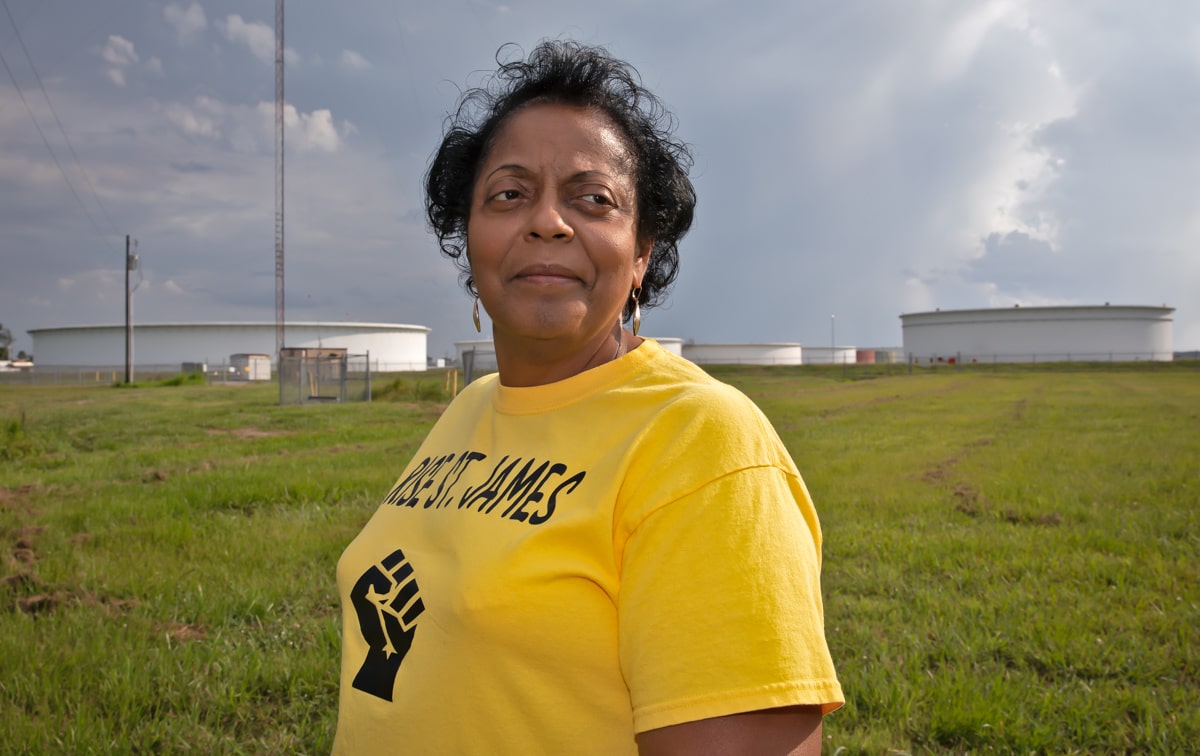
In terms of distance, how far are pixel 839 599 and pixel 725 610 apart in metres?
3.54

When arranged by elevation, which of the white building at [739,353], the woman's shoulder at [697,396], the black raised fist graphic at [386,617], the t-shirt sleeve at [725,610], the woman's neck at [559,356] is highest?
the white building at [739,353]

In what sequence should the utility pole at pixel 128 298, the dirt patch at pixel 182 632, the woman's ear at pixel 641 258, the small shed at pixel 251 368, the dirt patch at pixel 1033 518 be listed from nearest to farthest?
1. the woman's ear at pixel 641 258
2. the dirt patch at pixel 182 632
3. the dirt patch at pixel 1033 518
4. the utility pole at pixel 128 298
5. the small shed at pixel 251 368

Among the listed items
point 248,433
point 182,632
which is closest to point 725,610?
point 182,632

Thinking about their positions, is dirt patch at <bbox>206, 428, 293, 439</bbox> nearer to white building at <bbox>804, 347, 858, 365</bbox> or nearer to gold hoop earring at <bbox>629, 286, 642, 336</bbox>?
gold hoop earring at <bbox>629, 286, 642, 336</bbox>

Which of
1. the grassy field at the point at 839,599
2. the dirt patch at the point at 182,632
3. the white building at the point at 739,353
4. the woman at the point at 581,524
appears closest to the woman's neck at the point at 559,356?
the woman at the point at 581,524

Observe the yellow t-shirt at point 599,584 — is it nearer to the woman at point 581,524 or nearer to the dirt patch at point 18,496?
the woman at point 581,524

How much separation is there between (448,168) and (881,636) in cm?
289

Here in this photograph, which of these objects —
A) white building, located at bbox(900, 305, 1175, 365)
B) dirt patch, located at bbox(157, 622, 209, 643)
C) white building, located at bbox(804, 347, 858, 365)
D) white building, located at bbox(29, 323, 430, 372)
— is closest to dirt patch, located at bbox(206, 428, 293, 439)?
dirt patch, located at bbox(157, 622, 209, 643)

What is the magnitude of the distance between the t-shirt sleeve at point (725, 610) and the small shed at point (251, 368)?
5833 cm

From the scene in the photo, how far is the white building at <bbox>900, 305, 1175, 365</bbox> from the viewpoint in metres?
62.2

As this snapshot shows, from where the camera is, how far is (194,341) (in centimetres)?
7025

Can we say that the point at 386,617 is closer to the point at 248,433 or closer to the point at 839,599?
the point at 839,599

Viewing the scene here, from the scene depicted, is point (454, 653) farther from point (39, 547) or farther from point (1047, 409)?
point (1047, 409)

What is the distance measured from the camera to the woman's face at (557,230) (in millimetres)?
1462
